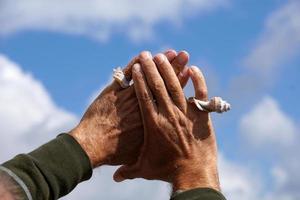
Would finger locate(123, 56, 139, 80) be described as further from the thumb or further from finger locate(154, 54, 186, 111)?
the thumb

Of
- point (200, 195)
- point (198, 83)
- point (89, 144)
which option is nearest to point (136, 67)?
point (198, 83)

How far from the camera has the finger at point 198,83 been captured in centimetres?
571

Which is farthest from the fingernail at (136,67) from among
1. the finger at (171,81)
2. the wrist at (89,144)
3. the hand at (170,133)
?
the wrist at (89,144)

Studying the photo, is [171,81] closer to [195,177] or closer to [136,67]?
[136,67]

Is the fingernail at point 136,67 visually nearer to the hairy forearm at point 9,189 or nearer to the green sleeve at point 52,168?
the green sleeve at point 52,168

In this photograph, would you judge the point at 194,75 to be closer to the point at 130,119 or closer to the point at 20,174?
the point at 130,119

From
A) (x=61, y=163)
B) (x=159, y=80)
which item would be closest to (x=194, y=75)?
(x=159, y=80)

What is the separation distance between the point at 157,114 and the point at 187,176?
66 cm

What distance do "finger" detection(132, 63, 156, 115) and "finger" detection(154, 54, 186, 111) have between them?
17 centimetres

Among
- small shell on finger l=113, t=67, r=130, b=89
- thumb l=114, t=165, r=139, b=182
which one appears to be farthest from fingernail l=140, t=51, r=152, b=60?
thumb l=114, t=165, r=139, b=182

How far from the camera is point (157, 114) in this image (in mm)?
5613

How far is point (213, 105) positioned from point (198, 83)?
302 mm

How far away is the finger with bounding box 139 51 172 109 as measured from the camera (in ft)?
18.7

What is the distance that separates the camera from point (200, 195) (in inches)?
187
